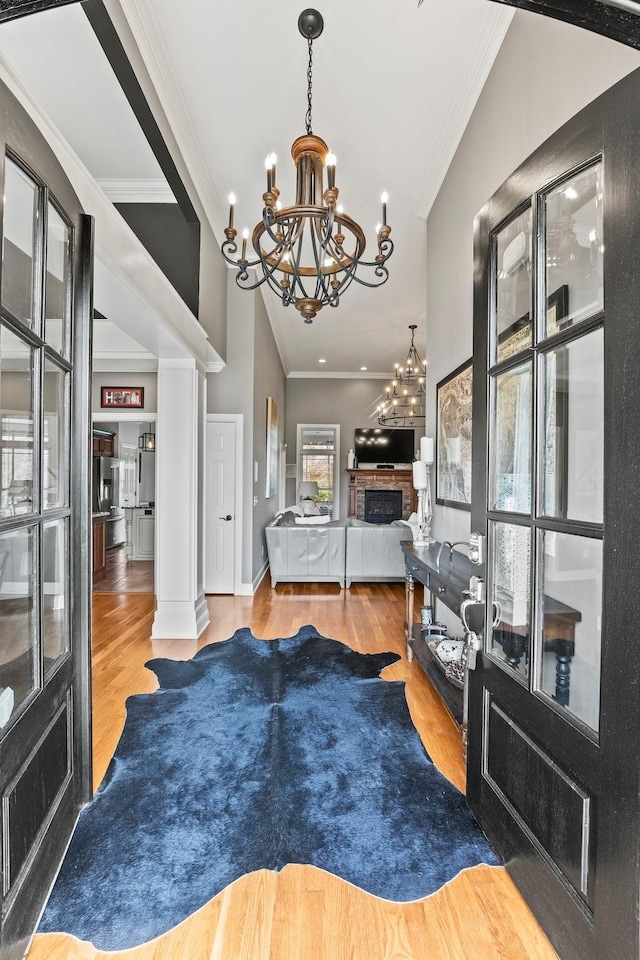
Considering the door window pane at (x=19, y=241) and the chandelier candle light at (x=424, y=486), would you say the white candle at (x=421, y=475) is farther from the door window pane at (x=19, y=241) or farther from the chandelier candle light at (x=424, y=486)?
the door window pane at (x=19, y=241)

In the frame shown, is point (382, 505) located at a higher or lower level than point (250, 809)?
higher

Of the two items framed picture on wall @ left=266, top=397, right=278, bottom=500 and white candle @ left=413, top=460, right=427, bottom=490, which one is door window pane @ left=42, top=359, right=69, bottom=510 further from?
framed picture on wall @ left=266, top=397, right=278, bottom=500

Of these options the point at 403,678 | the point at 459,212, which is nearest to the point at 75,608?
the point at 403,678

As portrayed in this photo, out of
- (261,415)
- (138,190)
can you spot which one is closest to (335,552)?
(261,415)

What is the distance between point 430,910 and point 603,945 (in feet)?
1.73

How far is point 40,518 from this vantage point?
4.32 ft

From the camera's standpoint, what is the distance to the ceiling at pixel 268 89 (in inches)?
88.7

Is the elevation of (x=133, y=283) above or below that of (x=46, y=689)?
above

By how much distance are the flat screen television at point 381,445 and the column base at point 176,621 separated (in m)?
6.14

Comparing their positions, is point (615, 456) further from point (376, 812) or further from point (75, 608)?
point (75, 608)

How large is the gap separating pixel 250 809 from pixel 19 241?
2052 mm

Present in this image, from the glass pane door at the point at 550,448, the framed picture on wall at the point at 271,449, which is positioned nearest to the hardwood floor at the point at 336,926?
the glass pane door at the point at 550,448

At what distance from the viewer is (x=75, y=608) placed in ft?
5.28

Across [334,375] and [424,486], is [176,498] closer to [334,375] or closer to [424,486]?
[424,486]
